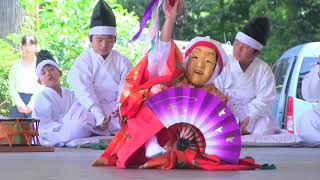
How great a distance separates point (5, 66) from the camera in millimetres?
12977

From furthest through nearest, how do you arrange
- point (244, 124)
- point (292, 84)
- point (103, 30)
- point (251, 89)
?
1. point (292, 84)
2. point (251, 89)
3. point (244, 124)
4. point (103, 30)

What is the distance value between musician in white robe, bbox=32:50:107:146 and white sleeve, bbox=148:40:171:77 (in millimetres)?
3367

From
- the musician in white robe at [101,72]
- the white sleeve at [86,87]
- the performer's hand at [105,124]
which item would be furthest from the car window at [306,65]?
the white sleeve at [86,87]

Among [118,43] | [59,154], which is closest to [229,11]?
[118,43]

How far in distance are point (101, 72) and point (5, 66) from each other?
14.7ft

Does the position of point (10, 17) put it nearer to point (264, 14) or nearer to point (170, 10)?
point (264, 14)

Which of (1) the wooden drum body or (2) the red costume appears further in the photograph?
(1) the wooden drum body

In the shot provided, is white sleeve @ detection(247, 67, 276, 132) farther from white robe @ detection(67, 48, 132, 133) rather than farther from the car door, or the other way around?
the car door

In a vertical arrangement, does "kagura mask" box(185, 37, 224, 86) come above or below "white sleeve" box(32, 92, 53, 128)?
above

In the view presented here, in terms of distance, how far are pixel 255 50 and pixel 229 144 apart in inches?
156

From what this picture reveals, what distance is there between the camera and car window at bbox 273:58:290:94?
12145 mm

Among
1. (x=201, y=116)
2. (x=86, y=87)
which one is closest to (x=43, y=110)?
(x=86, y=87)

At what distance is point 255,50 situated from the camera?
30.2ft

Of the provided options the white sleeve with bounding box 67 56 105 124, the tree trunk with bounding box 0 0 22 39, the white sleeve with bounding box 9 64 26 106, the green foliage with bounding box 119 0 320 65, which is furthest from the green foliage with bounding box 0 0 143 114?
the green foliage with bounding box 119 0 320 65
